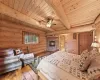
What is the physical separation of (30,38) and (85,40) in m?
3.67

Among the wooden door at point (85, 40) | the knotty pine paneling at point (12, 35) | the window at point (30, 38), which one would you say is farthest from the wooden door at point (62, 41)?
the knotty pine paneling at point (12, 35)

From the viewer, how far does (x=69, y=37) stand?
6.77m

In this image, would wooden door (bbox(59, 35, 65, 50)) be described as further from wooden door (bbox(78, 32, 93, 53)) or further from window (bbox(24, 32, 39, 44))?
window (bbox(24, 32, 39, 44))

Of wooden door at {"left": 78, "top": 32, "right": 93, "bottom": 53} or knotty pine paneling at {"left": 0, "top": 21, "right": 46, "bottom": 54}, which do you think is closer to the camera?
knotty pine paneling at {"left": 0, "top": 21, "right": 46, "bottom": 54}

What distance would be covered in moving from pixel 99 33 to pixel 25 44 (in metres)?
4.06

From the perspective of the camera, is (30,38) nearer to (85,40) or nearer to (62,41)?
(85,40)

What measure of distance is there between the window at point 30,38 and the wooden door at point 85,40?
3.14m

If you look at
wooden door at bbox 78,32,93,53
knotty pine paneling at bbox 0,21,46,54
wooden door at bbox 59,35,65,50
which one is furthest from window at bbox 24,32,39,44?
wooden door at bbox 78,32,93,53

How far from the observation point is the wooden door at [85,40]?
5225 millimetres

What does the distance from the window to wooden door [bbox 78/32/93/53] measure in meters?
3.14

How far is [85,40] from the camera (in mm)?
5531

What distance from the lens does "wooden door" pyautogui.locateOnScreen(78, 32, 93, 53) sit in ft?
17.1

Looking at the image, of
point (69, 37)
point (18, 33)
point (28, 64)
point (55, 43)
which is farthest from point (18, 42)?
point (69, 37)

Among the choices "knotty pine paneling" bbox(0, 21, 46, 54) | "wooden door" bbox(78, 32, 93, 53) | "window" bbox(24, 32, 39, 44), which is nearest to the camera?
"knotty pine paneling" bbox(0, 21, 46, 54)
